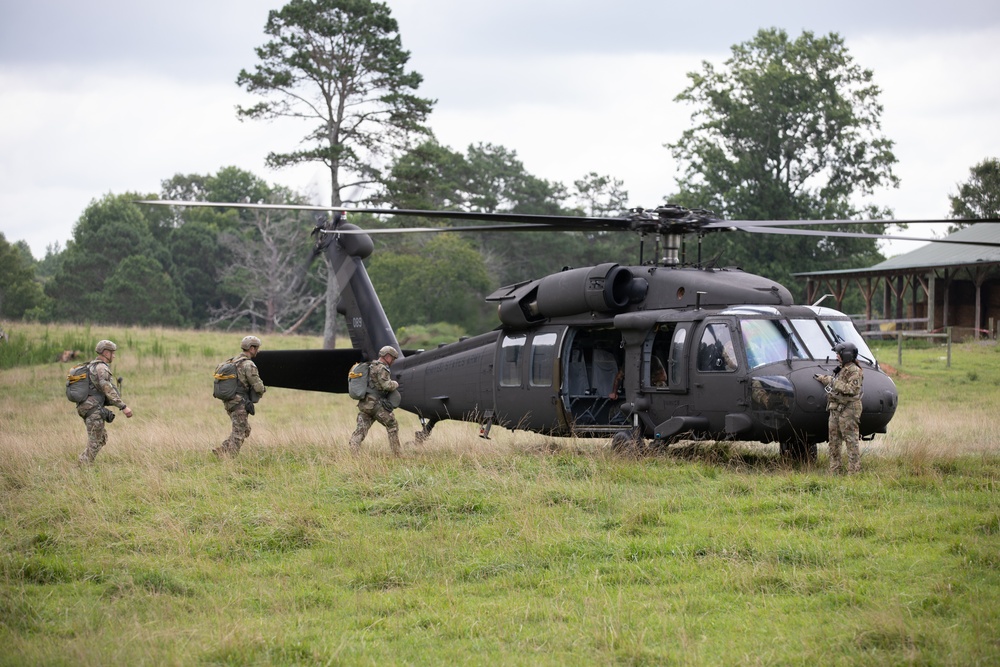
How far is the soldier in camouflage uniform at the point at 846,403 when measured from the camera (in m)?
10.9

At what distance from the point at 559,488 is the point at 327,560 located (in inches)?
116

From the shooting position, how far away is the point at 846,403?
11.0 metres

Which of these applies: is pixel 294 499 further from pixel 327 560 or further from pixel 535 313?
pixel 535 313

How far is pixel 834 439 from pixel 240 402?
759 cm

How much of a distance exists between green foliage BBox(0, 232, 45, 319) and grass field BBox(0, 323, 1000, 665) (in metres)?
44.0

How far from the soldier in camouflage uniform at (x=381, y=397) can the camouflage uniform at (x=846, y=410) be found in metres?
5.62

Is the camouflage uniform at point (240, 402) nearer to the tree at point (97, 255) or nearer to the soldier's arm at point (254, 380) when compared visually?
the soldier's arm at point (254, 380)

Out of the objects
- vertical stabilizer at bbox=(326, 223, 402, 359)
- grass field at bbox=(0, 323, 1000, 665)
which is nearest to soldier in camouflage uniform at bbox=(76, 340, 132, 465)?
grass field at bbox=(0, 323, 1000, 665)

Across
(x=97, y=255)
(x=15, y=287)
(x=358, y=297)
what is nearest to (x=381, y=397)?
→ (x=358, y=297)

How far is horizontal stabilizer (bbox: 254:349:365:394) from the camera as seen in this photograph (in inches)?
600

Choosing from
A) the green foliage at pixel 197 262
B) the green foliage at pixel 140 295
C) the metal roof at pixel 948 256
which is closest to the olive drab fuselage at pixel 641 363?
the metal roof at pixel 948 256

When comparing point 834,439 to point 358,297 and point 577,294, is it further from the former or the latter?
point 358,297

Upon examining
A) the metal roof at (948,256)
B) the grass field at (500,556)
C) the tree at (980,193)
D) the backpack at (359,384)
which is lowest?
the grass field at (500,556)

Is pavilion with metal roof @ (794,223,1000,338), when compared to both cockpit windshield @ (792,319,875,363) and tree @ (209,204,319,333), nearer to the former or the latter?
cockpit windshield @ (792,319,875,363)
